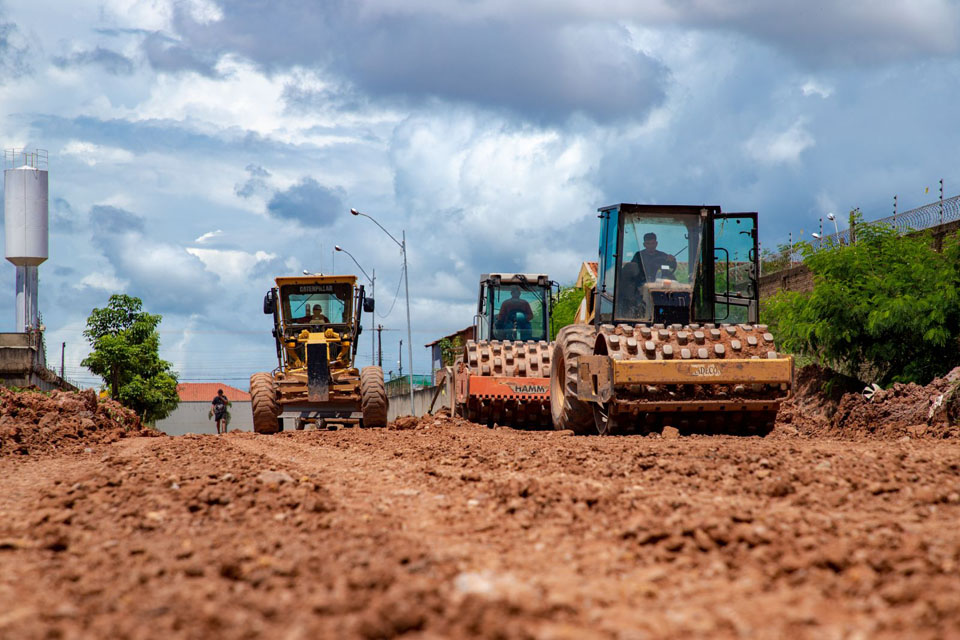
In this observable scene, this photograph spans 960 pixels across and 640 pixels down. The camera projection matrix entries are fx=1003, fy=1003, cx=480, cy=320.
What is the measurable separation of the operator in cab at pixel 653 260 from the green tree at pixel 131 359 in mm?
34585

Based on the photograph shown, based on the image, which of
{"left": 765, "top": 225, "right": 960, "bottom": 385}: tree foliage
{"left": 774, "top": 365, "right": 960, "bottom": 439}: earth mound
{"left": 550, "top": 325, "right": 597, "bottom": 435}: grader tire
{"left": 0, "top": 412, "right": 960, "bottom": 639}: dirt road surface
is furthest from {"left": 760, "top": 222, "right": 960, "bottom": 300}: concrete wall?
{"left": 0, "top": 412, "right": 960, "bottom": 639}: dirt road surface

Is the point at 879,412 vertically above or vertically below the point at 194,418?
above

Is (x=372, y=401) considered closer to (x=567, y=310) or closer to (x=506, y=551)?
(x=506, y=551)

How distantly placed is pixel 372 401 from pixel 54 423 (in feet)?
18.3

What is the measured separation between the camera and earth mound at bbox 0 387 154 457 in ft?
48.1

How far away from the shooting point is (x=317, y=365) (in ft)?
63.0

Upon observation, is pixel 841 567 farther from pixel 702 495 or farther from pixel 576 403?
pixel 576 403

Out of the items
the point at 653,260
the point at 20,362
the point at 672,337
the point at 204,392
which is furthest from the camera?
the point at 204,392

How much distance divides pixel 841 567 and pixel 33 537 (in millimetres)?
4021

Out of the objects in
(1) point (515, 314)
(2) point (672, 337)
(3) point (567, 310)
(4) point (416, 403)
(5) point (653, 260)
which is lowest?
(4) point (416, 403)

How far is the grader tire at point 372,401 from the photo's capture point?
1894 centimetres

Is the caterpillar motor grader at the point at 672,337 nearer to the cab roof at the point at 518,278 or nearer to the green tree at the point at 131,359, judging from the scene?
the cab roof at the point at 518,278

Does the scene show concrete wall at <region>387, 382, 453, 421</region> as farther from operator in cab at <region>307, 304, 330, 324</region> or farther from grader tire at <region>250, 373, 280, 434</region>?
grader tire at <region>250, 373, 280, 434</region>

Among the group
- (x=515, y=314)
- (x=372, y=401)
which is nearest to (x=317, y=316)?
(x=372, y=401)
